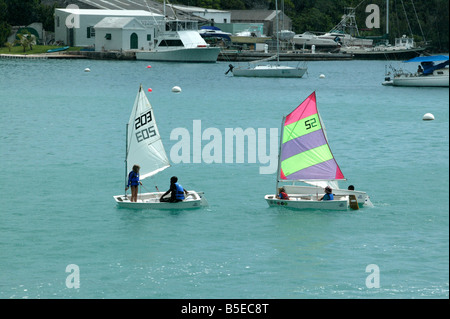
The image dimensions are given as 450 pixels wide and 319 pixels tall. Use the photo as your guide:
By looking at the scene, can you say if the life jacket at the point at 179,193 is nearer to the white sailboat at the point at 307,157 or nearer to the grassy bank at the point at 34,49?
the white sailboat at the point at 307,157

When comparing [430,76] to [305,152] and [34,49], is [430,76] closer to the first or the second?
[305,152]

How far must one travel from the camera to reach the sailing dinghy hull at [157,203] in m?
33.8

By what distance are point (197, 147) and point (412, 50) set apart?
114 metres

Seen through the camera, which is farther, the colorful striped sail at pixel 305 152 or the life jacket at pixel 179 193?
the colorful striped sail at pixel 305 152

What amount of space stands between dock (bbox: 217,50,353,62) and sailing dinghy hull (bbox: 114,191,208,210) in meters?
113

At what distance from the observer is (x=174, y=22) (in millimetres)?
145750

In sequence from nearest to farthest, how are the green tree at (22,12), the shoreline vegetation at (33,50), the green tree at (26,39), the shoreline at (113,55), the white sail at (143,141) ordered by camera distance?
the white sail at (143,141) → the shoreline at (113,55) → the green tree at (26,39) → the shoreline vegetation at (33,50) → the green tree at (22,12)

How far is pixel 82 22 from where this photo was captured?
152 metres

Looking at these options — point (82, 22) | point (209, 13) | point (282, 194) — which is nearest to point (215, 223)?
point (282, 194)

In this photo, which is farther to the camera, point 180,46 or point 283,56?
point 283,56

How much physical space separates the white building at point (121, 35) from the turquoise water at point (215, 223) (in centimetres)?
7407

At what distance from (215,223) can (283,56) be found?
123 meters

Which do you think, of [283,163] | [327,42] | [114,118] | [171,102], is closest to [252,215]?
[283,163]

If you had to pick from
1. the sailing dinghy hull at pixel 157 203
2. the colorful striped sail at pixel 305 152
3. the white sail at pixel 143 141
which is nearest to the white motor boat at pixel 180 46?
the white sail at pixel 143 141
